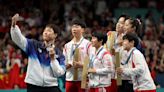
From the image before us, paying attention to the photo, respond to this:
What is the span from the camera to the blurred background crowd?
1539cm

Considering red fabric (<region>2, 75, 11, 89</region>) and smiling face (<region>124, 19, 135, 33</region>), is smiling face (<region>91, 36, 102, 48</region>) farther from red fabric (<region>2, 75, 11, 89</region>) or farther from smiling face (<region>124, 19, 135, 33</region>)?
red fabric (<region>2, 75, 11, 89</region>)

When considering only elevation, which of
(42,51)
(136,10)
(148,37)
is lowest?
(42,51)

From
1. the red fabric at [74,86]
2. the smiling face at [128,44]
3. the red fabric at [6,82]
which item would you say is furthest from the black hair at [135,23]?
the red fabric at [6,82]

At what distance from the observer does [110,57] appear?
9.15m

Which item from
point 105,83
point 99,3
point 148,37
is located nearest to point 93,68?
point 105,83

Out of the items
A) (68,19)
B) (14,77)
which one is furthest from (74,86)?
(68,19)

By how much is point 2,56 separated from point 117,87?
20.7 ft

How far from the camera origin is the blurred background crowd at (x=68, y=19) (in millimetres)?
15391

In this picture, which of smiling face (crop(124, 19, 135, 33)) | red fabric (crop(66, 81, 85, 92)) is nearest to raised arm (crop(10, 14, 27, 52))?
red fabric (crop(66, 81, 85, 92))

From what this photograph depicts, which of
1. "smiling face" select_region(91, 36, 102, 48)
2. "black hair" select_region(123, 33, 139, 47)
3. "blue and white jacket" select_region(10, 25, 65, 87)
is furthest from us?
"smiling face" select_region(91, 36, 102, 48)

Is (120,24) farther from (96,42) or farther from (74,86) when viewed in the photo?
(74,86)

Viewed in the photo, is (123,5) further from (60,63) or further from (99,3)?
(60,63)

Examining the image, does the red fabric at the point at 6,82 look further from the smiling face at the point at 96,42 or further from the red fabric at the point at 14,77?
the smiling face at the point at 96,42

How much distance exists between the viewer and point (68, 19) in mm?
18547
